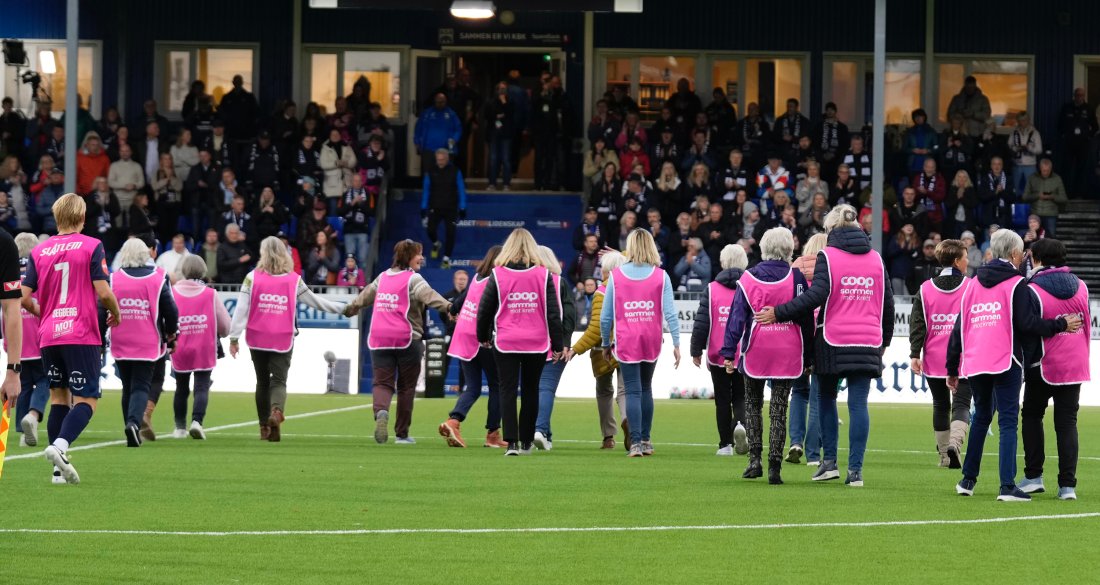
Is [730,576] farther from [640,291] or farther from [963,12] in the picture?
[963,12]

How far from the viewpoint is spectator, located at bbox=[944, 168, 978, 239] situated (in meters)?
30.7

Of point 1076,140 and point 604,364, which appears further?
point 1076,140

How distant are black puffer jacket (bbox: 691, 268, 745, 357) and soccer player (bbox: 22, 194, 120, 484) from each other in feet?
15.8

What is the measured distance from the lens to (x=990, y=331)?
11898 millimetres

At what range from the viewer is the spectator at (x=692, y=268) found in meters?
28.8

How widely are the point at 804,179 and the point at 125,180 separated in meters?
11.5

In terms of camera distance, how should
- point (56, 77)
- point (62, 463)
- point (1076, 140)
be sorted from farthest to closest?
point (56, 77) → point (1076, 140) → point (62, 463)

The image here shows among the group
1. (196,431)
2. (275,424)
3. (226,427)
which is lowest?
(226,427)

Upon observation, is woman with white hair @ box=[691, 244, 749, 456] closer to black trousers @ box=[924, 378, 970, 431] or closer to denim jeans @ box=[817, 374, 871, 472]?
black trousers @ box=[924, 378, 970, 431]

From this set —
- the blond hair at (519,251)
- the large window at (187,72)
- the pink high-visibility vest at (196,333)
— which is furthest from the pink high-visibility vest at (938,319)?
the large window at (187,72)

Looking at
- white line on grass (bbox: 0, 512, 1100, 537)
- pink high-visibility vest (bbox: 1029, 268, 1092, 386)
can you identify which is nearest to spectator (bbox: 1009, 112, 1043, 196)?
pink high-visibility vest (bbox: 1029, 268, 1092, 386)

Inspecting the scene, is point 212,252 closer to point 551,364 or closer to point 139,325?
point 139,325

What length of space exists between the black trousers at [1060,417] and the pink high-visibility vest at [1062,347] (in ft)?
0.25

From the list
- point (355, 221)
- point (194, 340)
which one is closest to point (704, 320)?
point (194, 340)
